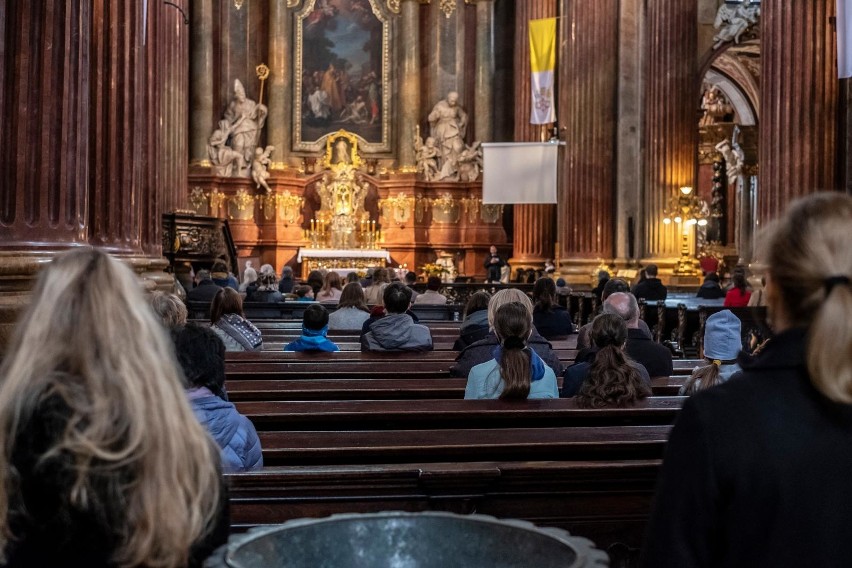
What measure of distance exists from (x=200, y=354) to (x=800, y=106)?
1157 cm

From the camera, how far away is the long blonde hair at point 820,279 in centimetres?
192

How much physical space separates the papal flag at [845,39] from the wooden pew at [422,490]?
8802mm

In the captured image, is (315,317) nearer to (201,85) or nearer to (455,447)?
(455,447)

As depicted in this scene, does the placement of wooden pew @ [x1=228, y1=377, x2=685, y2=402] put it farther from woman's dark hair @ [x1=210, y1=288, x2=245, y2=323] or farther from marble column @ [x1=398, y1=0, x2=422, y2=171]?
marble column @ [x1=398, y1=0, x2=422, y2=171]

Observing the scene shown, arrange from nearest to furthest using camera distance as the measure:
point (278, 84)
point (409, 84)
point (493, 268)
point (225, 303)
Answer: point (225, 303)
point (493, 268)
point (278, 84)
point (409, 84)

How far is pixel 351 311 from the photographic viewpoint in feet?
37.0

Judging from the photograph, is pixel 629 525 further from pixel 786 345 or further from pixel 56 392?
pixel 56 392

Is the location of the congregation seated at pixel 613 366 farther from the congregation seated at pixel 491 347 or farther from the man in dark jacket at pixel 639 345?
the man in dark jacket at pixel 639 345

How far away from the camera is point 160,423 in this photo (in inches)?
79.3

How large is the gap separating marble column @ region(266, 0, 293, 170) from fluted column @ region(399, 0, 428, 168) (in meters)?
2.92

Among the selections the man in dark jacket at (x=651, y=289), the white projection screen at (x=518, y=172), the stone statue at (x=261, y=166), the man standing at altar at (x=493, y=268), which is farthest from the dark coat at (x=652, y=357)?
the stone statue at (x=261, y=166)

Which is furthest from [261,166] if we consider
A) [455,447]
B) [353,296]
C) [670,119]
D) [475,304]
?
[455,447]

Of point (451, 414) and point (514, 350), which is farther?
point (514, 350)

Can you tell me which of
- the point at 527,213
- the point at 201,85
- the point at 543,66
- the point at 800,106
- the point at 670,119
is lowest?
the point at 527,213
